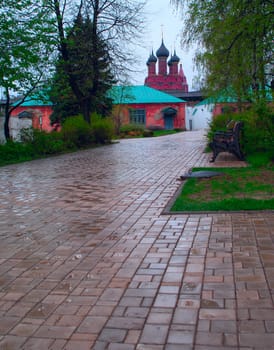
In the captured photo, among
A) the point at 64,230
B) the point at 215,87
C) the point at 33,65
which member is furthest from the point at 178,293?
the point at 33,65

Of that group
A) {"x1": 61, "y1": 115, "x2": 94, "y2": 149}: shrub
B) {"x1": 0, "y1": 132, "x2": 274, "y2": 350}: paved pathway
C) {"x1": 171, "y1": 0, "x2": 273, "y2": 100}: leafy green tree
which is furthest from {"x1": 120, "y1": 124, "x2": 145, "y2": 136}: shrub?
{"x1": 0, "y1": 132, "x2": 274, "y2": 350}: paved pathway

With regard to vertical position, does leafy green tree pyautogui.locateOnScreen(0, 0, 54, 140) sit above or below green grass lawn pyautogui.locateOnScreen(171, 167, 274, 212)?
above

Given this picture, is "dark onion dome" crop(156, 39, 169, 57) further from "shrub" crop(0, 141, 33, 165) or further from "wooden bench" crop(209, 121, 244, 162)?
"wooden bench" crop(209, 121, 244, 162)

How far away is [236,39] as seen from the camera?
41.0 feet

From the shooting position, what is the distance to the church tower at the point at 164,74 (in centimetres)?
8275

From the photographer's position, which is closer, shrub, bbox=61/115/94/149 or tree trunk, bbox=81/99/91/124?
shrub, bbox=61/115/94/149

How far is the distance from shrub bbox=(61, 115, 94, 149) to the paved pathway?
1406 cm

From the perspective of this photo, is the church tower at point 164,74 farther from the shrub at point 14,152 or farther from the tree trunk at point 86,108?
the shrub at point 14,152

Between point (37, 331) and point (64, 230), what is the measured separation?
2.69 meters

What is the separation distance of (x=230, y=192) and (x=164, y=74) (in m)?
77.9

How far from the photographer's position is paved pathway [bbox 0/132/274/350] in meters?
2.87

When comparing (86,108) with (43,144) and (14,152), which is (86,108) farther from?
(14,152)

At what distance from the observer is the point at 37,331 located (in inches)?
117

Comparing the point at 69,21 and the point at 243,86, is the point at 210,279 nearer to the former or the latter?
the point at 243,86
